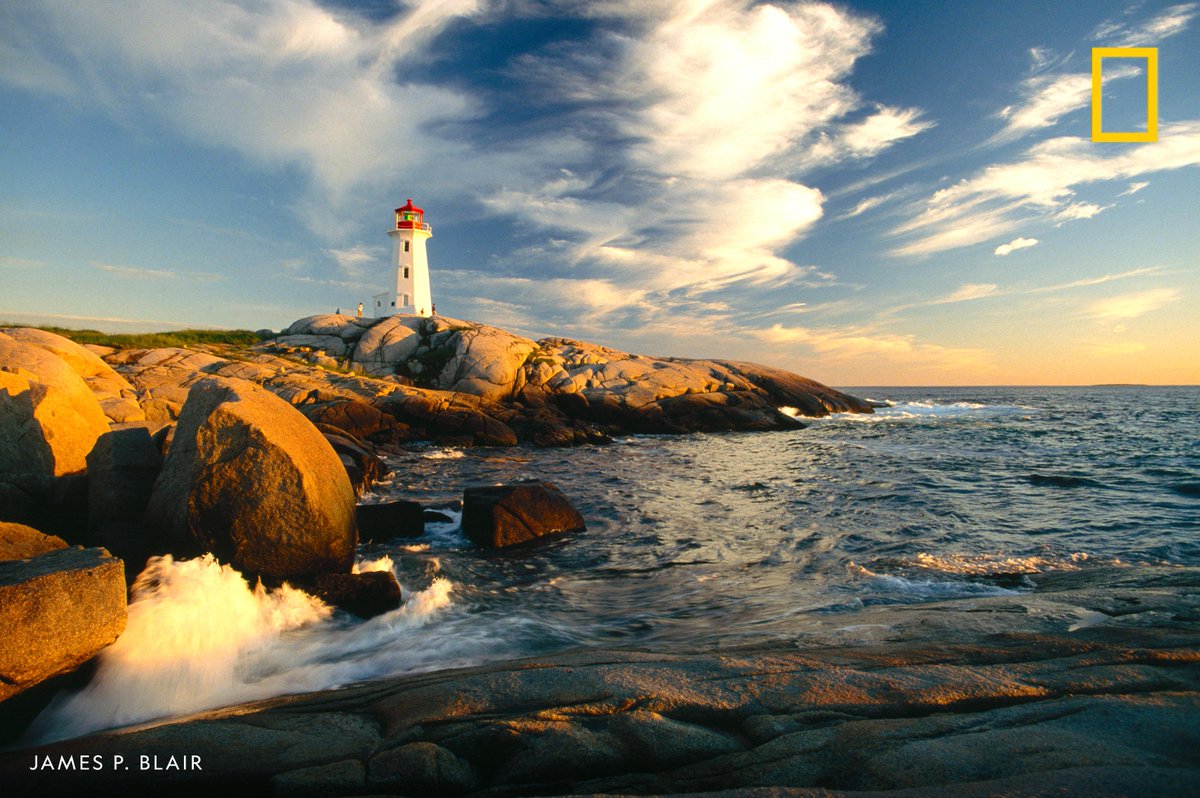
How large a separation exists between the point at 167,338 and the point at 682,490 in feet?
143

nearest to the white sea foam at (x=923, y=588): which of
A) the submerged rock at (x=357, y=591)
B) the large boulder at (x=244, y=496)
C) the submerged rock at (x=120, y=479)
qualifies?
the submerged rock at (x=357, y=591)

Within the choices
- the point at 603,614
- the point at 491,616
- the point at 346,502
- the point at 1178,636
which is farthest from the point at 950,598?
the point at 346,502

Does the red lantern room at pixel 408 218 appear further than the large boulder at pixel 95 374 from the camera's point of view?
Yes

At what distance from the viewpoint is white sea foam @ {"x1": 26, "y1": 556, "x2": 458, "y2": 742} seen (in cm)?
464

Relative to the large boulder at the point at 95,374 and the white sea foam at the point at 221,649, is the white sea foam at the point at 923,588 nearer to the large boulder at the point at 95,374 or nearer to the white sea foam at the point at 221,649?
the white sea foam at the point at 221,649

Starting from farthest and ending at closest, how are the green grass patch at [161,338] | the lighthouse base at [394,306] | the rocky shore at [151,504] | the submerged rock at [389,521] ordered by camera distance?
the lighthouse base at [394,306] < the green grass patch at [161,338] < the submerged rock at [389,521] < the rocky shore at [151,504]

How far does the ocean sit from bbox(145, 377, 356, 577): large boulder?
0.45 metres

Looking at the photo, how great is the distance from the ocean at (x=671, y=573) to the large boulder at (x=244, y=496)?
1.47ft

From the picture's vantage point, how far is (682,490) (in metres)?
16.6

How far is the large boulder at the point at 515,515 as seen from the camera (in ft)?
35.6

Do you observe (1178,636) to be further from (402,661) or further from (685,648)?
(402,661)

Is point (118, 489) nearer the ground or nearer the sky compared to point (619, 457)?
nearer the sky

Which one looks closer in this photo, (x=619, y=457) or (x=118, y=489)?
(x=118, y=489)

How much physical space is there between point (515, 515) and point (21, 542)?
22.9 feet
